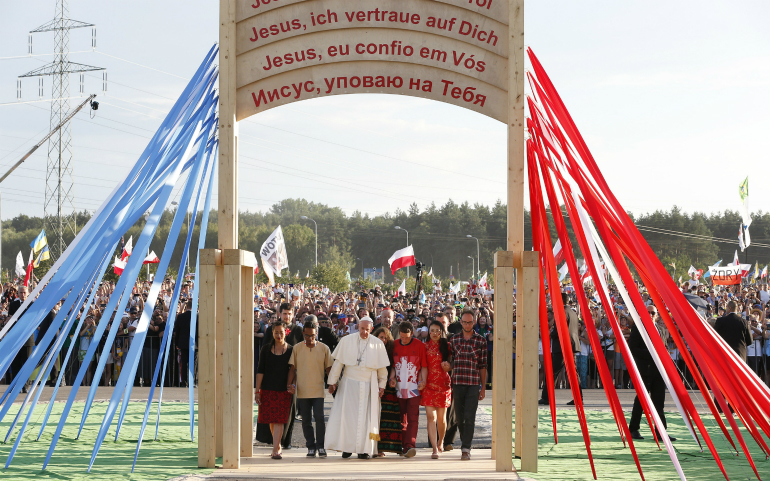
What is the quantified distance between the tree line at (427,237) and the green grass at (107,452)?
65.0 m

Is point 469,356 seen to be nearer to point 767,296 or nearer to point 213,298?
point 213,298

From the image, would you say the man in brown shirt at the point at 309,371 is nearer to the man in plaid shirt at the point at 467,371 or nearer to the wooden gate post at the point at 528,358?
the man in plaid shirt at the point at 467,371

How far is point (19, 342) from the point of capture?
6875 millimetres

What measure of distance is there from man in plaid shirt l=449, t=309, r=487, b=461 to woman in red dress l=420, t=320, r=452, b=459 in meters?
0.11

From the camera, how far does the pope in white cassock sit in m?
8.78

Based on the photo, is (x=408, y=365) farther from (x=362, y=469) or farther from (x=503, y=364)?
(x=503, y=364)

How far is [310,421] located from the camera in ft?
30.0

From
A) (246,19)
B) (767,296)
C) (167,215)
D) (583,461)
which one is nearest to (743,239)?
(767,296)

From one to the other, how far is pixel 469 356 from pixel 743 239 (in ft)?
94.9

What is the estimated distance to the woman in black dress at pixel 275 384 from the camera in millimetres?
9086

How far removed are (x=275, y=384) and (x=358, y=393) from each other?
1.06 meters

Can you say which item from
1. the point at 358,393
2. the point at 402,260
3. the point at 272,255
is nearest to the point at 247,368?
the point at 358,393

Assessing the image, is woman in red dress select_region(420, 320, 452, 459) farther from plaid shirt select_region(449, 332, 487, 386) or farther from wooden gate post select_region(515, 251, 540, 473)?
wooden gate post select_region(515, 251, 540, 473)

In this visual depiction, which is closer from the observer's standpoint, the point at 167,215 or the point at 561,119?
the point at 561,119
